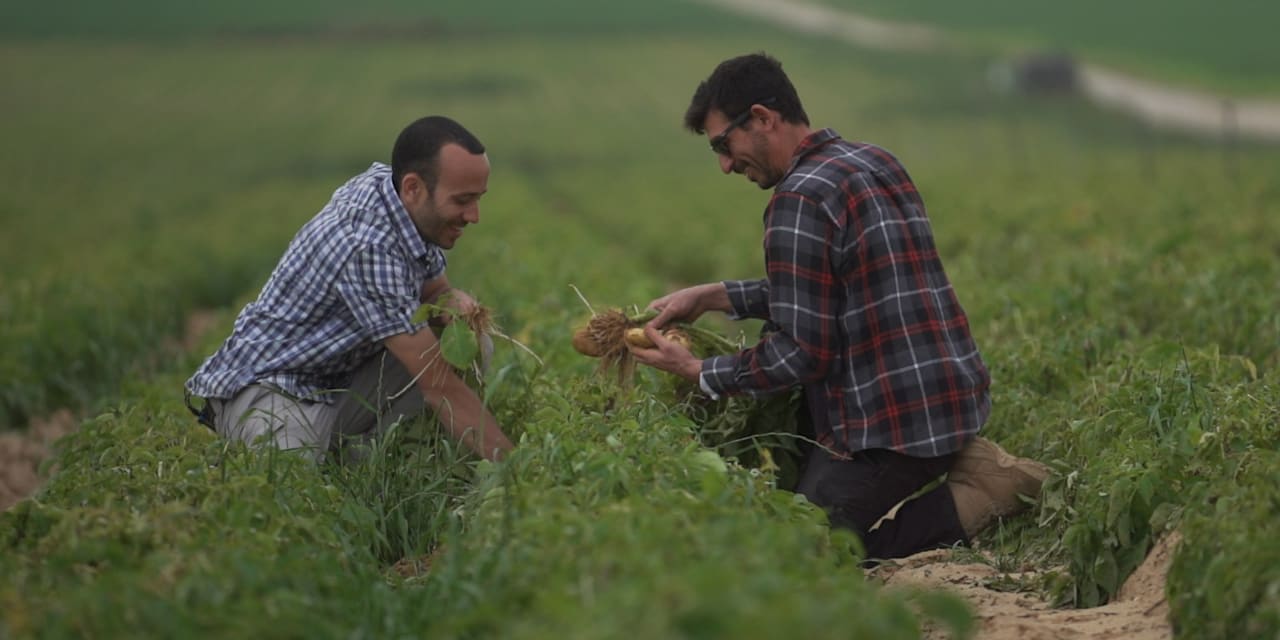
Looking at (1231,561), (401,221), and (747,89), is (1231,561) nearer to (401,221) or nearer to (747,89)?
(747,89)

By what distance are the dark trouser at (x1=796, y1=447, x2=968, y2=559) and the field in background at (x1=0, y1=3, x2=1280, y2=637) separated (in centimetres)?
26

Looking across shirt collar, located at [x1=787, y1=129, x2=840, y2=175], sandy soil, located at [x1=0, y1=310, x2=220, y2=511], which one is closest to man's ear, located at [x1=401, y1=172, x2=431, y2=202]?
shirt collar, located at [x1=787, y1=129, x2=840, y2=175]

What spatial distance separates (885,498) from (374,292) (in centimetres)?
195

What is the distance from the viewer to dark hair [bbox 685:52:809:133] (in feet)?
16.4

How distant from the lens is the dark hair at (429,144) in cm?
518

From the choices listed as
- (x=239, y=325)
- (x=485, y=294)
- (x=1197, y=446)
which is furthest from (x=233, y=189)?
(x=1197, y=446)

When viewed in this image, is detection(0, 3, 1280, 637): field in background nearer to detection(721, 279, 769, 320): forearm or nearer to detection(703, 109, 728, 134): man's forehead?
detection(721, 279, 769, 320): forearm

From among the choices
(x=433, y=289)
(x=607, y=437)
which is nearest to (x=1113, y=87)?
(x=433, y=289)

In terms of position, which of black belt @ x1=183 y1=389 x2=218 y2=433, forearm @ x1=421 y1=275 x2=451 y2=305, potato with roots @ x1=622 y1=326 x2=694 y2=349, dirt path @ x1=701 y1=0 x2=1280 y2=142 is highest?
forearm @ x1=421 y1=275 x2=451 y2=305

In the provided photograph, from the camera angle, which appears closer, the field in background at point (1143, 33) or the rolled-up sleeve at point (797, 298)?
the rolled-up sleeve at point (797, 298)

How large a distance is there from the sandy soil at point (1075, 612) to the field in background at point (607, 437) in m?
0.12

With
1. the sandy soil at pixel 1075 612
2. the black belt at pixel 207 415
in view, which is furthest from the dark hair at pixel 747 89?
the black belt at pixel 207 415

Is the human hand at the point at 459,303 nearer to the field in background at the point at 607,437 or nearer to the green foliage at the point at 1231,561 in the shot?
the field in background at the point at 607,437

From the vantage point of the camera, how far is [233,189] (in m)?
29.5
